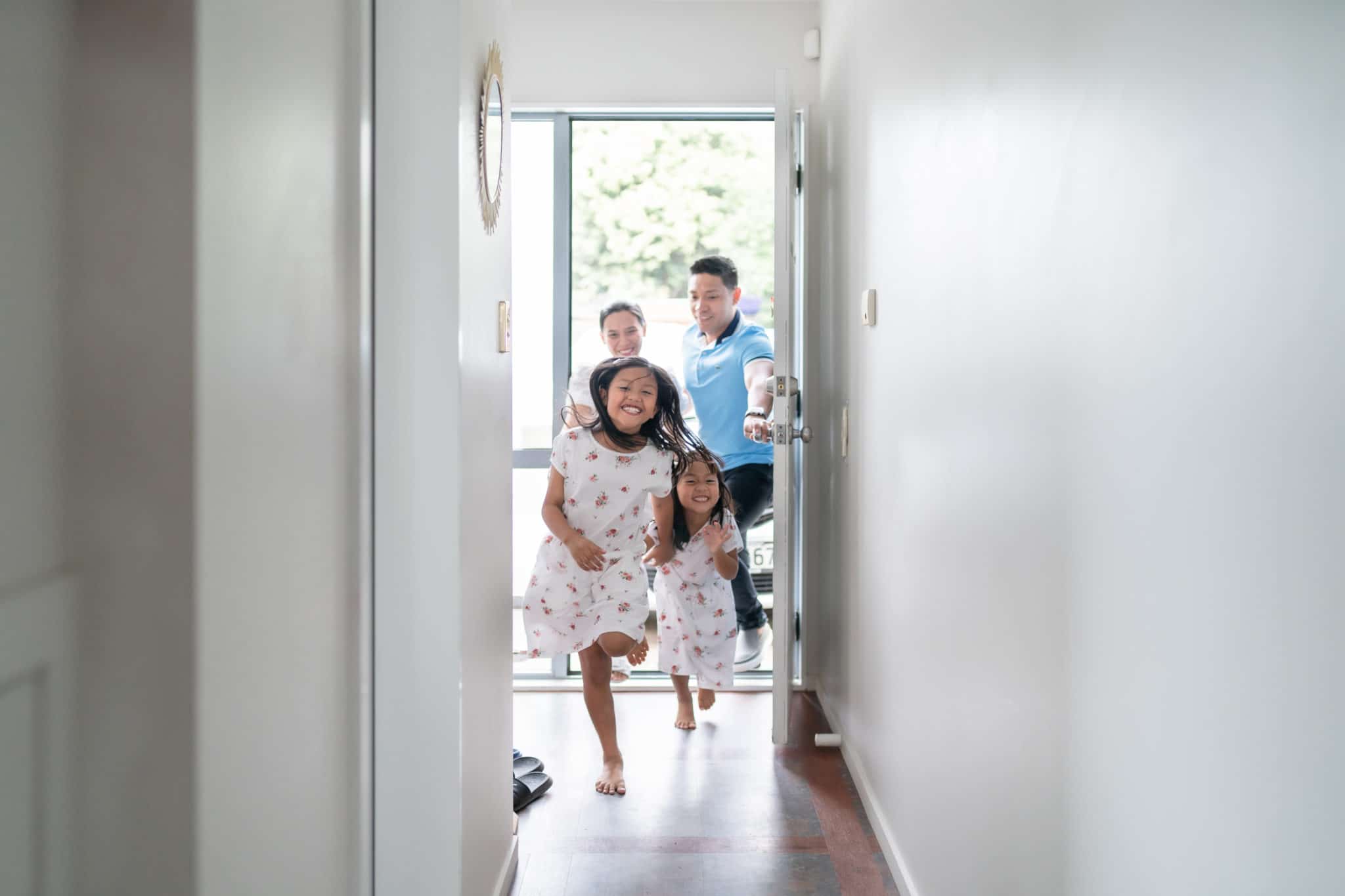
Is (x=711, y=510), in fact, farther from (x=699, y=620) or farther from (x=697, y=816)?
(x=697, y=816)

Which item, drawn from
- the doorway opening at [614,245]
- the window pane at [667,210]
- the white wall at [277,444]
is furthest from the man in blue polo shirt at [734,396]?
the window pane at [667,210]

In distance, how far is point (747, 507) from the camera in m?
3.62

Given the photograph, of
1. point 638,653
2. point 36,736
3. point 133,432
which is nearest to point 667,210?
point 638,653

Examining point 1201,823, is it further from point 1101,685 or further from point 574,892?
point 574,892

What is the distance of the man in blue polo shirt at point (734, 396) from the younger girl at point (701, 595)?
15.2 inches

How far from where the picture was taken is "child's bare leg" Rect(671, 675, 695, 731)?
3.27 m

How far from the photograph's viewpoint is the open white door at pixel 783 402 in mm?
3016

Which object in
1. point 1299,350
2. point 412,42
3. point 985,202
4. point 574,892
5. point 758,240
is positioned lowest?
point 574,892

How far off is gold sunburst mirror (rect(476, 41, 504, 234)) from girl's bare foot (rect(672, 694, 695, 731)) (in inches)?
74.7

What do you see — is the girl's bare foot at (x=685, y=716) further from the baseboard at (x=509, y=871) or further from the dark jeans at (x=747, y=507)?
the baseboard at (x=509, y=871)

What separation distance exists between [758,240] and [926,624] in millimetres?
4931

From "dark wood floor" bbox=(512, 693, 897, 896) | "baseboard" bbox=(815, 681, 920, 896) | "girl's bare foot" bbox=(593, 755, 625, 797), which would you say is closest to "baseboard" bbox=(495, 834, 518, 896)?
"dark wood floor" bbox=(512, 693, 897, 896)

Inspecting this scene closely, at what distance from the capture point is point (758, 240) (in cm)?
657

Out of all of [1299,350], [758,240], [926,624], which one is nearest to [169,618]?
[1299,350]
